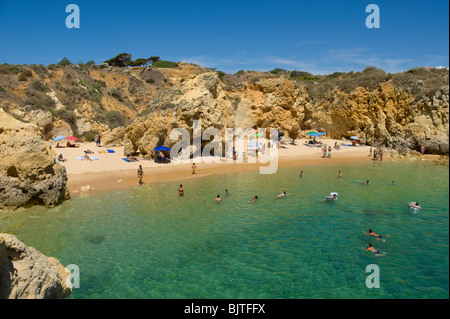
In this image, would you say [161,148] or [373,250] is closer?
[373,250]

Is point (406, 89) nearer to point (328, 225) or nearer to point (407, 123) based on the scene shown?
point (407, 123)

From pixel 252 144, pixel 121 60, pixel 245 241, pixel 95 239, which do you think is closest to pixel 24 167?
pixel 95 239

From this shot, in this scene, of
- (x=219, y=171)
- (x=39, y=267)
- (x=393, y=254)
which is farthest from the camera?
(x=219, y=171)

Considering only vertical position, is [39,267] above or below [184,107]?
below

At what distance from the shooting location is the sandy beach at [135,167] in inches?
737

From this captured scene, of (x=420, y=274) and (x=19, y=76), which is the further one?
(x=19, y=76)

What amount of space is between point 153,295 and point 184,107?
61.8 ft

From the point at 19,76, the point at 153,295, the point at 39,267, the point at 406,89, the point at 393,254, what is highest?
the point at 19,76

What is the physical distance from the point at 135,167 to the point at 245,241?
14170mm

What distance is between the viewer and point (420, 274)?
7.30 meters

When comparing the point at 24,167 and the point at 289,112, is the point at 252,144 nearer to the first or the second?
the point at 289,112

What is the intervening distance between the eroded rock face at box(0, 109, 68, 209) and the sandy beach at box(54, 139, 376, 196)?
2565mm

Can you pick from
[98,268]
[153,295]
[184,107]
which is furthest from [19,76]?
[153,295]

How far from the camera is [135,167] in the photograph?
22109 mm
